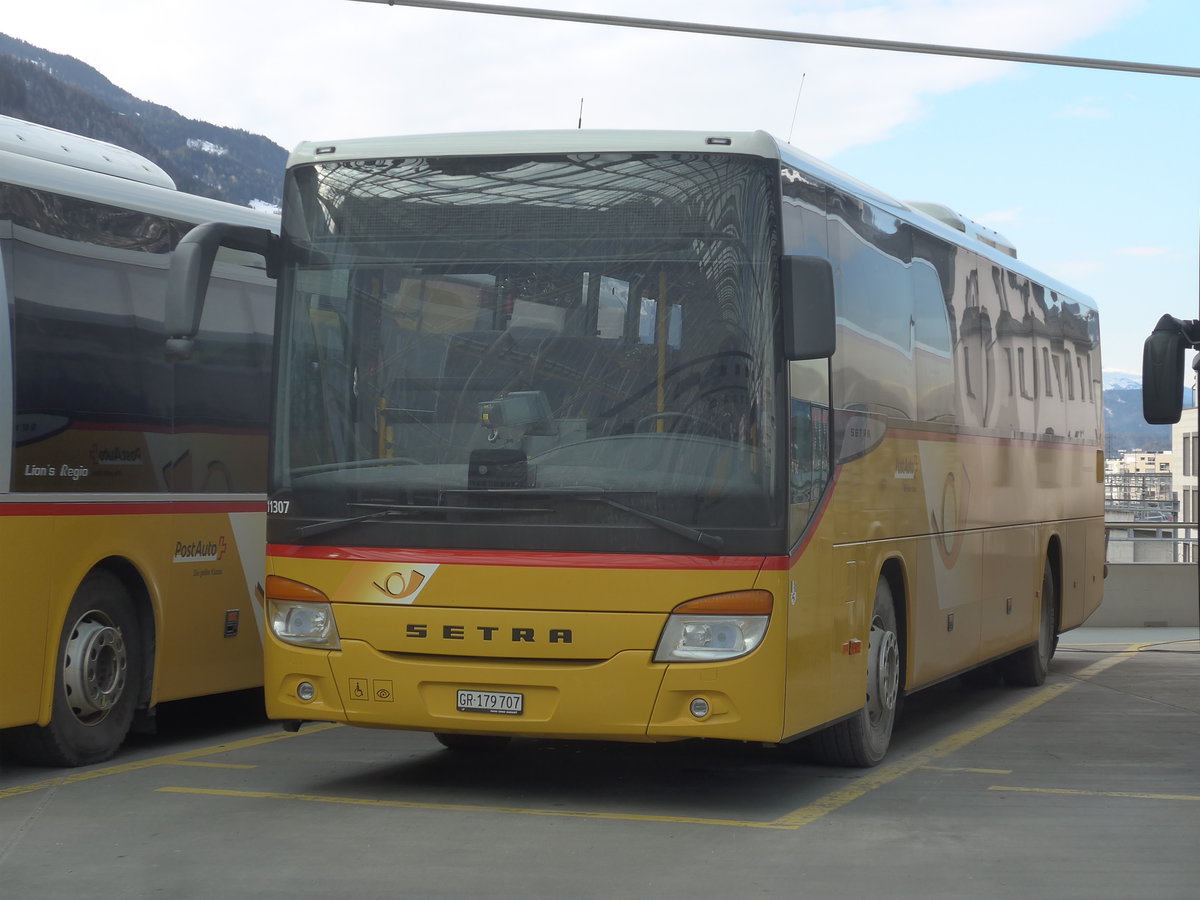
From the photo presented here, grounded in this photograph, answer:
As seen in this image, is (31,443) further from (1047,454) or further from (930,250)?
(1047,454)

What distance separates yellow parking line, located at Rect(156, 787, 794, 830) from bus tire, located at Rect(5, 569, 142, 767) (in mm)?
936

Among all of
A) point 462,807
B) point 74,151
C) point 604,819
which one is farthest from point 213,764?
point 74,151

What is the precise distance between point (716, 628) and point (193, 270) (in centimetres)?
284

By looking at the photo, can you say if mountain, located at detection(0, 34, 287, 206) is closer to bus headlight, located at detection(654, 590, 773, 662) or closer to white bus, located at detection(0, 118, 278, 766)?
white bus, located at detection(0, 118, 278, 766)

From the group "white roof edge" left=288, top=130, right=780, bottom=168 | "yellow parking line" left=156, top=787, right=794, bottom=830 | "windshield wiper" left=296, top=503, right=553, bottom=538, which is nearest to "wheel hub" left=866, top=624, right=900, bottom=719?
"yellow parking line" left=156, top=787, right=794, bottom=830

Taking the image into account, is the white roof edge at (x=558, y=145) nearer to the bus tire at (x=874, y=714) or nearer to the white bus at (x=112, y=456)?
the white bus at (x=112, y=456)

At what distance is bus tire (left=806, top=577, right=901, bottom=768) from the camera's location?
9.50 meters

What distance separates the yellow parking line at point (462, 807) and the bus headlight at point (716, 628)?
28.5 inches

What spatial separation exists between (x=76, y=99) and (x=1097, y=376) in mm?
156865

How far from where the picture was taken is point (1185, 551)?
2703 centimetres

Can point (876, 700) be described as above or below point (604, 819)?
above

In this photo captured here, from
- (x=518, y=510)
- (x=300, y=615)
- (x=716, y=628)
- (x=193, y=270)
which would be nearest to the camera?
(x=716, y=628)

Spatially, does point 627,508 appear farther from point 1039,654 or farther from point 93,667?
point 1039,654

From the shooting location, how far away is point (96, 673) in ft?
32.1
